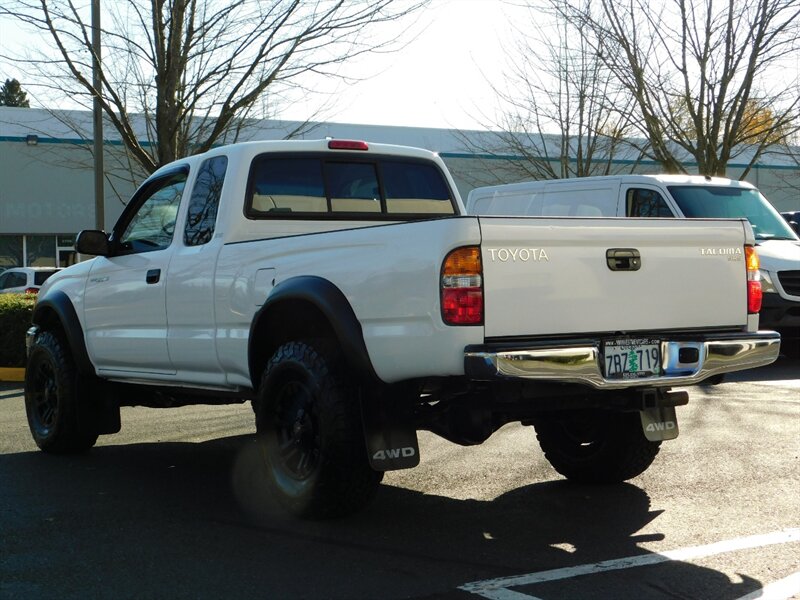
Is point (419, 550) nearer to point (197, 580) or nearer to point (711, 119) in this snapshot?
point (197, 580)

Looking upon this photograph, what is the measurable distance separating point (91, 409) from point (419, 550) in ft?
11.7

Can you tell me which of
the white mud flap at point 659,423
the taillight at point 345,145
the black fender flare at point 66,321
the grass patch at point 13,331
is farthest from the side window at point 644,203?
the grass patch at point 13,331

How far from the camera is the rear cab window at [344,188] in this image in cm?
663

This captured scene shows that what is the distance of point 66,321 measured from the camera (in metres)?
7.75

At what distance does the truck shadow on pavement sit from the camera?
439cm

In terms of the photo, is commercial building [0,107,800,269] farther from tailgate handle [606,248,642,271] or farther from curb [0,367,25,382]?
tailgate handle [606,248,642,271]

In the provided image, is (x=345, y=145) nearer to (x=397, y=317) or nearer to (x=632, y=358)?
(x=397, y=317)

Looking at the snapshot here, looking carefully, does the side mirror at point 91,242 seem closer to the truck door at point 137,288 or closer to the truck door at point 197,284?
the truck door at point 137,288

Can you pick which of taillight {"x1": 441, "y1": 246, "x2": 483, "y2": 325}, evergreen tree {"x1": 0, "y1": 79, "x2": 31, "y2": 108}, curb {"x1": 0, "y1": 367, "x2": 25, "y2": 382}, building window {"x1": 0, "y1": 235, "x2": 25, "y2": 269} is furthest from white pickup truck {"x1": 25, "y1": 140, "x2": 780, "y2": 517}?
evergreen tree {"x1": 0, "y1": 79, "x2": 31, "y2": 108}

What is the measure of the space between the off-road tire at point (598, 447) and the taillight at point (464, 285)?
1.52 m

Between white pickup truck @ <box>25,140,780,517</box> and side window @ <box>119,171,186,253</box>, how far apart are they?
1.1 inches

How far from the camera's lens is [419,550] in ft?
16.3

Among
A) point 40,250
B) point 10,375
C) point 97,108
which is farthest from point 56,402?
point 40,250

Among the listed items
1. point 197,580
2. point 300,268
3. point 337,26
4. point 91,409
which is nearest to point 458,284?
point 300,268
